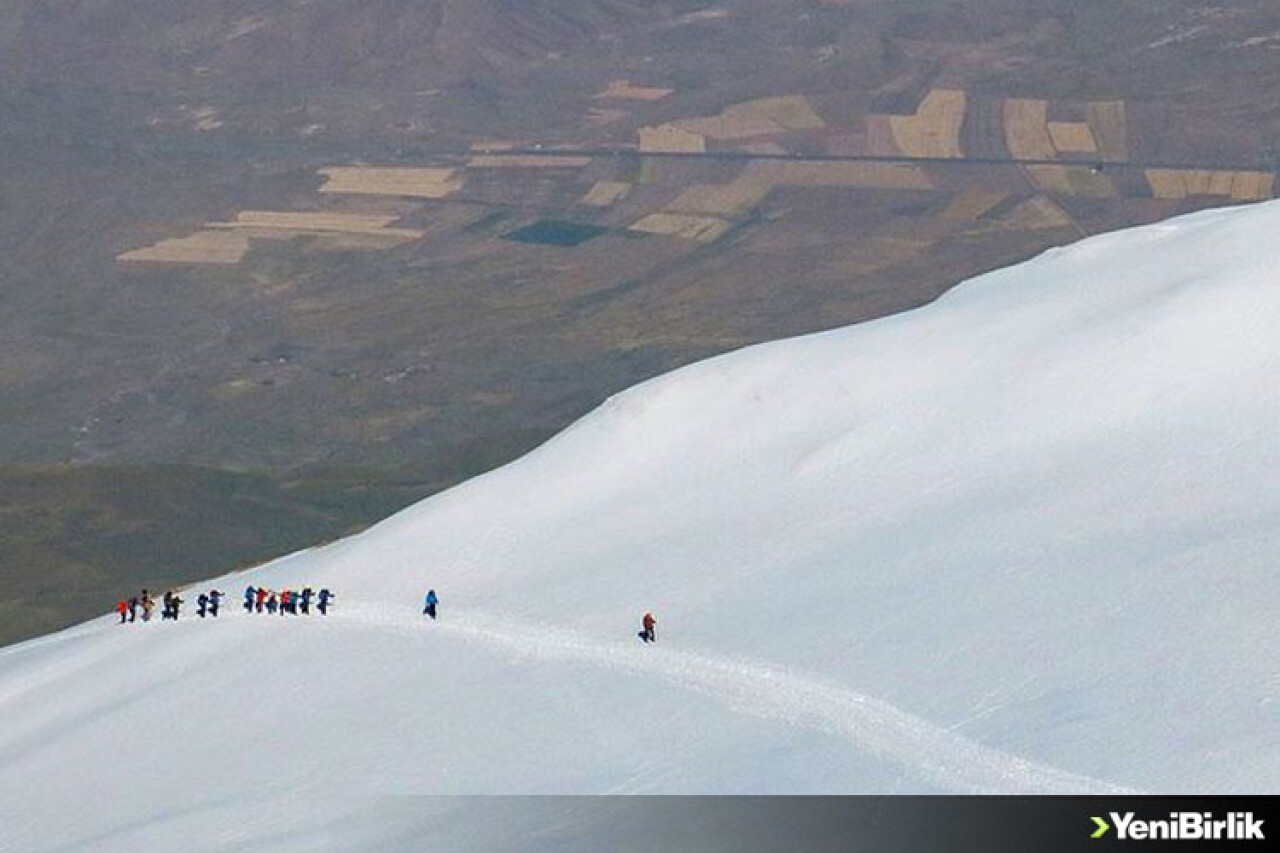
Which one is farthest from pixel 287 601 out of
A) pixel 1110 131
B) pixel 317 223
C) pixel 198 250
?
pixel 1110 131

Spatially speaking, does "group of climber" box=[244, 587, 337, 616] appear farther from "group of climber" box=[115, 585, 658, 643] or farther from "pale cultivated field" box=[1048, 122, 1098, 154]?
"pale cultivated field" box=[1048, 122, 1098, 154]

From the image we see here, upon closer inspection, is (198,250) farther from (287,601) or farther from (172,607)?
(287,601)

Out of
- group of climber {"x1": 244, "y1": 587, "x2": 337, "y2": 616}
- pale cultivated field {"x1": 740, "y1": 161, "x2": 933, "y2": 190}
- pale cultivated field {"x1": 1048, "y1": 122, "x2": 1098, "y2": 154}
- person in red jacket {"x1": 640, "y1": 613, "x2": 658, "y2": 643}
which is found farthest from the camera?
pale cultivated field {"x1": 1048, "y1": 122, "x2": 1098, "y2": 154}

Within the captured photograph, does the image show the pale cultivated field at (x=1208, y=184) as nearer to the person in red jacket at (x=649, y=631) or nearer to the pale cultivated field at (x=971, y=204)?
the pale cultivated field at (x=971, y=204)

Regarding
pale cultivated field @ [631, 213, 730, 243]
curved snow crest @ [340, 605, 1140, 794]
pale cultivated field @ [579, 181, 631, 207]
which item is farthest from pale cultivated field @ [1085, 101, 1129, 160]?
curved snow crest @ [340, 605, 1140, 794]

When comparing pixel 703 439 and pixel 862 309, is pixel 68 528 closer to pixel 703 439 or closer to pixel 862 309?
pixel 703 439

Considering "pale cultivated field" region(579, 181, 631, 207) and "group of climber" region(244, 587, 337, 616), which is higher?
"group of climber" region(244, 587, 337, 616)
